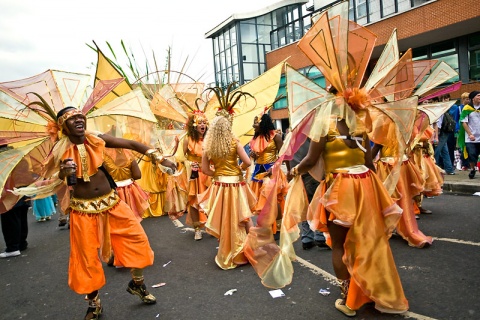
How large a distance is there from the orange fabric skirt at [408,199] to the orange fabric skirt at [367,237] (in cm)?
181

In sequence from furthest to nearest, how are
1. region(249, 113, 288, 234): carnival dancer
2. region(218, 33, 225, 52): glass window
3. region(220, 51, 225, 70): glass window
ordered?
1. region(220, 51, 225, 70): glass window
2. region(218, 33, 225, 52): glass window
3. region(249, 113, 288, 234): carnival dancer

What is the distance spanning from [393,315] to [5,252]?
20.2 feet

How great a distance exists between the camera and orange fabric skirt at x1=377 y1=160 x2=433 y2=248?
4.73 metres

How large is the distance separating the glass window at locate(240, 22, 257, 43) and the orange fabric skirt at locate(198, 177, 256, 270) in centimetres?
2417

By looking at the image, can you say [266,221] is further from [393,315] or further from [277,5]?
[277,5]

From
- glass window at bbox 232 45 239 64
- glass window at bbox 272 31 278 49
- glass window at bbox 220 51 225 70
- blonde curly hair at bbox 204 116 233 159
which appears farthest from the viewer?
glass window at bbox 220 51 225 70

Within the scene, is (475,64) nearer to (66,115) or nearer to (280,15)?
(280,15)

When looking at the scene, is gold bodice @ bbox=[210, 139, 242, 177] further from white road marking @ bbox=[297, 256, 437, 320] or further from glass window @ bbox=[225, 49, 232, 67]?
glass window @ bbox=[225, 49, 232, 67]

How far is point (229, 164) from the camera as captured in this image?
4.84m

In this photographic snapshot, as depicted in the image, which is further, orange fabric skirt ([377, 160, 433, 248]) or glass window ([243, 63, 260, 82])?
glass window ([243, 63, 260, 82])

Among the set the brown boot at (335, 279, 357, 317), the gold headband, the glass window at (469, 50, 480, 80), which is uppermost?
the glass window at (469, 50, 480, 80)

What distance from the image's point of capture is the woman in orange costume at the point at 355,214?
306cm

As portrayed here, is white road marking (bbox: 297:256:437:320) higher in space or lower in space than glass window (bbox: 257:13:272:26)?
lower

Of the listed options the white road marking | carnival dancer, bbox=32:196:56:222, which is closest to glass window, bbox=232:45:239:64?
carnival dancer, bbox=32:196:56:222
